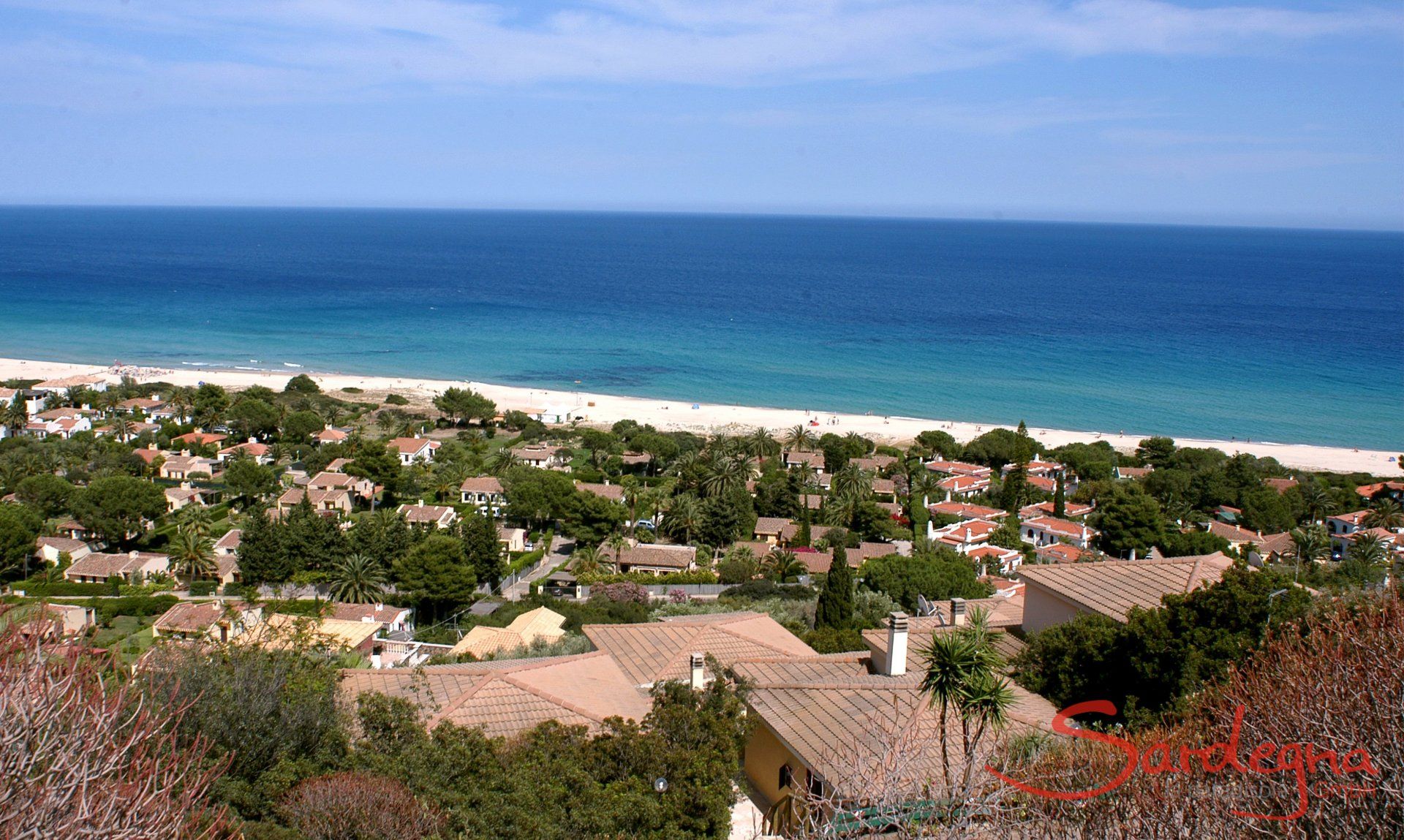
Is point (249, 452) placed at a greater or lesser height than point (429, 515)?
greater

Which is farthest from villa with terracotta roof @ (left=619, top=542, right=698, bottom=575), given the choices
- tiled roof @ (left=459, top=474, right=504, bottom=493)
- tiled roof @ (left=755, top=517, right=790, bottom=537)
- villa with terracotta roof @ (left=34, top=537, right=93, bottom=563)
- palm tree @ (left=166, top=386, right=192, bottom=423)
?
palm tree @ (left=166, top=386, right=192, bottom=423)

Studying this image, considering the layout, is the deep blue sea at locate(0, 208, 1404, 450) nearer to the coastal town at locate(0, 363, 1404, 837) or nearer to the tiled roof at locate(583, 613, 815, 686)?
the coastal town at locate(0, 363, 1404, 837)

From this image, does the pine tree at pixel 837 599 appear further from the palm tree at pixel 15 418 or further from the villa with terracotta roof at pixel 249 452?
the palm tree at pixel 15 418

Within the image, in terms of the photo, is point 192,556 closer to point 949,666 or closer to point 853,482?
point 853,482

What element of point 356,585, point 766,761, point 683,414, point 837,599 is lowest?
point 356,585

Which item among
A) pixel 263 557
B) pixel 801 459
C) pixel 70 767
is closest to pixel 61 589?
pixel 263 557
